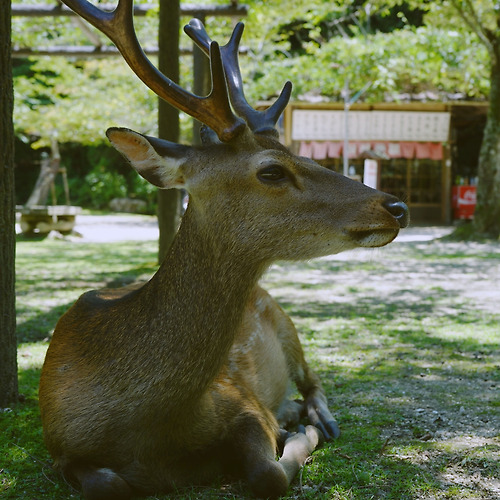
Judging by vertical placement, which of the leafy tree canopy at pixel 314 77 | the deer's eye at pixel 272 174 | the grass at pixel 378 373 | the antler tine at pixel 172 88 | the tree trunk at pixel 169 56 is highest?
the leafy tree canopy at pixel 314 77

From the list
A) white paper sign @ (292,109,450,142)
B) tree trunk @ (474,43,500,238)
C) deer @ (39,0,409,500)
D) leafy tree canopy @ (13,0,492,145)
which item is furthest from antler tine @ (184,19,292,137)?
white paper sign @ (292,109,450,142)

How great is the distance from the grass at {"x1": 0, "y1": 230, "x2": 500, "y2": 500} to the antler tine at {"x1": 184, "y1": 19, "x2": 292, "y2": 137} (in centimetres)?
65

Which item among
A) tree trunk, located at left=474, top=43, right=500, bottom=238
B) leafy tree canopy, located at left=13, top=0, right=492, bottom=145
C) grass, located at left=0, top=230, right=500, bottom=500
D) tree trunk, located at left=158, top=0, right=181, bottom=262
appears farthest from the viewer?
leafy tree canopy, located at left=13, top=0, right=492, bottom=145

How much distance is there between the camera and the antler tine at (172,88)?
2.70m

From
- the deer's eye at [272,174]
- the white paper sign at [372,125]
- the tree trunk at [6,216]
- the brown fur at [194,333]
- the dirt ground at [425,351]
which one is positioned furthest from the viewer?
the white paper sign at [372,125]

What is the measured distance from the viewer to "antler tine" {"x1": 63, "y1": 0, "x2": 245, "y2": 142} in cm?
270

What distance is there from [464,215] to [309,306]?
14.1 m

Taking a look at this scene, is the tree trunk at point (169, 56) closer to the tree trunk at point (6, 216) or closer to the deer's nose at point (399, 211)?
the tree trunk at point (6, 216)

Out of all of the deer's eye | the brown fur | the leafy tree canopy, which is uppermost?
the leafy tree canopy

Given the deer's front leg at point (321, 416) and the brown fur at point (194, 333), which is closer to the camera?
the brown fur at point (194, 333)

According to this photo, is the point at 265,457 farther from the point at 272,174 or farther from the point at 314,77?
the point at 314,77

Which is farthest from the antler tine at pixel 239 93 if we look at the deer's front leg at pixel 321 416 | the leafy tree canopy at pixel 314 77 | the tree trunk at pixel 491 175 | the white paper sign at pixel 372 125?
the white paper sign at pixel 372 125

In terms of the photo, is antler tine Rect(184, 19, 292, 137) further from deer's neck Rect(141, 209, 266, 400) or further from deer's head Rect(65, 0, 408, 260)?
deer's neck Rect(141, 209, 266, 400)

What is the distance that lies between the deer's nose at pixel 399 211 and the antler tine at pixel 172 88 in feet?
2.10
